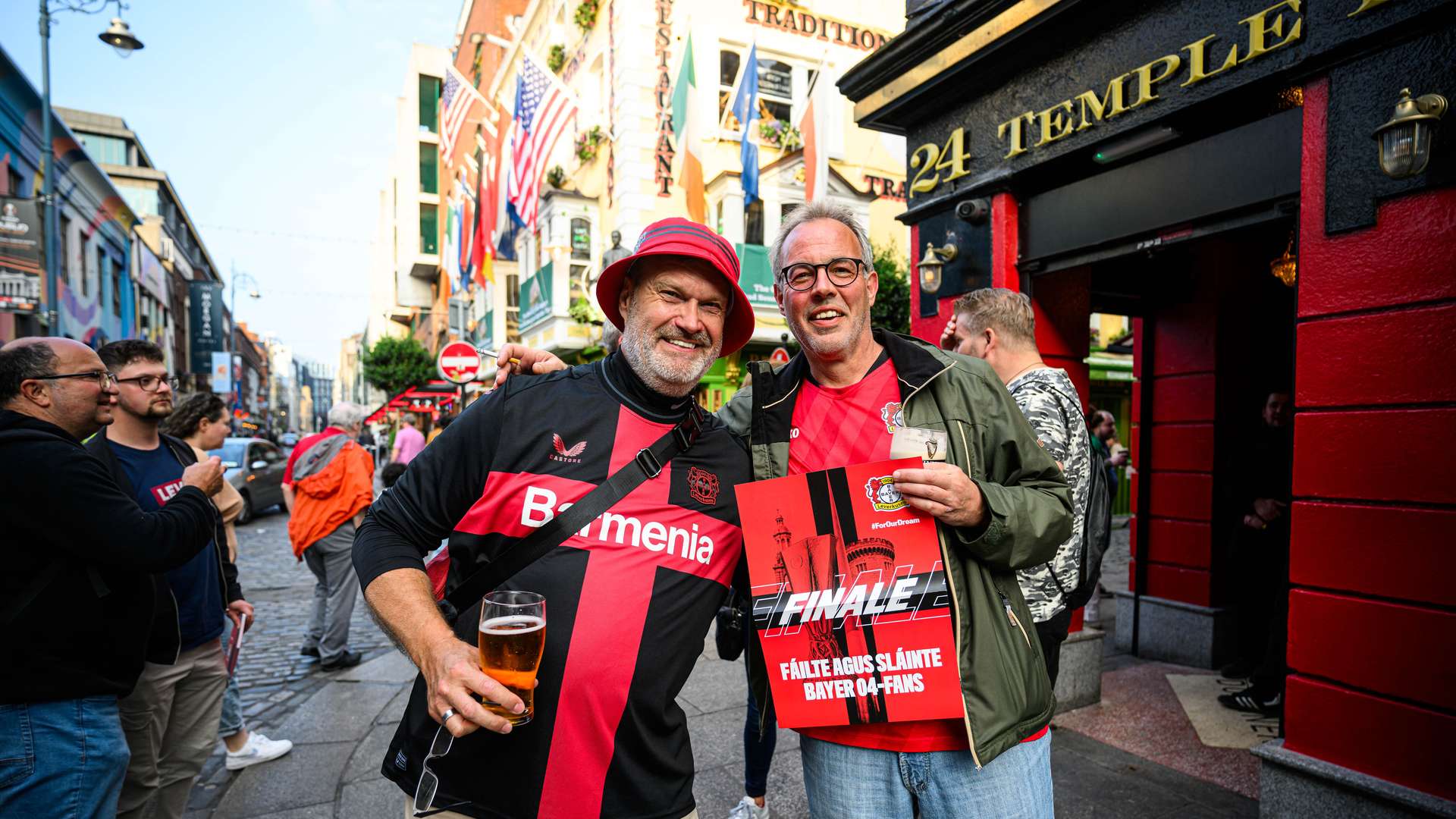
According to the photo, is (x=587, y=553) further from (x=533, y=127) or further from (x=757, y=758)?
(x=533, y=127)

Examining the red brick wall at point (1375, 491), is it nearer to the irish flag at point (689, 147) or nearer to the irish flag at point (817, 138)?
the irish flag at point (817, 138)

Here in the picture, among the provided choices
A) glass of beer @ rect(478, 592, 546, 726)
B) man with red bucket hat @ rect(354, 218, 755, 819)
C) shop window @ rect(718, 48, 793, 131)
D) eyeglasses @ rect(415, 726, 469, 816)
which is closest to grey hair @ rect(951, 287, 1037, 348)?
man with red bucket hat @ rect(354, 218, 755, 819)

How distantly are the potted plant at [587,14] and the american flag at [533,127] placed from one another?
3204 millimetres

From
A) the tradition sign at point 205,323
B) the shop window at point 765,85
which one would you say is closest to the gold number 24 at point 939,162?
the shop window at point 765,85

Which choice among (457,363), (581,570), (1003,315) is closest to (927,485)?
(581,570)

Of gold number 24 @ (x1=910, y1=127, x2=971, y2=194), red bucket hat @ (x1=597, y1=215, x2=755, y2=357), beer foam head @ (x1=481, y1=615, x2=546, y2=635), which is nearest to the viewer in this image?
beer foam head @ (x1=481, y1=615, x2=546, y2=635)

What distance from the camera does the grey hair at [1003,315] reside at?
298 centimetres

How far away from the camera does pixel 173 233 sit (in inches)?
1753

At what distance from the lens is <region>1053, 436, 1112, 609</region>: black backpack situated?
9.45 ft

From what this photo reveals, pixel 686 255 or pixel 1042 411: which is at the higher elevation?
pixel 686 255

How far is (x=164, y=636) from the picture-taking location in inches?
106

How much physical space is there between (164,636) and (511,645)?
7.27ft

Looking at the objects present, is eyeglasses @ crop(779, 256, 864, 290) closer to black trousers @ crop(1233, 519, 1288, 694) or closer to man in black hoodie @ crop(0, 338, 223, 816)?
man in black hoodie @ crop(0, 338, 223, 816)

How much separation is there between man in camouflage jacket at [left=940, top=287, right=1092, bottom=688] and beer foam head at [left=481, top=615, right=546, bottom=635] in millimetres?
1902
